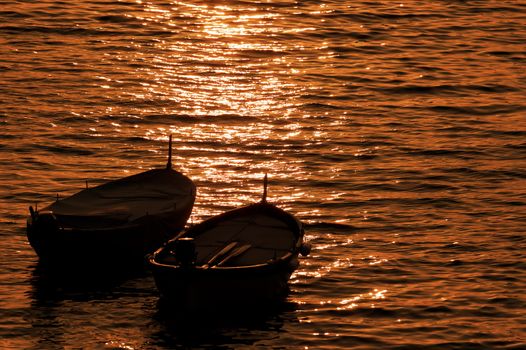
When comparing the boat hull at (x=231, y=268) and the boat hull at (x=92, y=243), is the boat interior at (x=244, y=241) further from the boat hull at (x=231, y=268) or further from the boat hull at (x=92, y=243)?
the boat hull at (x=92, y=243)

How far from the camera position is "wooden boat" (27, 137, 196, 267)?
37.9 metres

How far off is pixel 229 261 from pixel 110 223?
434 cm

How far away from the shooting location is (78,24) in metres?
68.4

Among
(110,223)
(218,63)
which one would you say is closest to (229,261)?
(110,223)

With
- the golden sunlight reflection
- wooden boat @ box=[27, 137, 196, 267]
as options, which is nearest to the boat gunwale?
wooden boat @ box=[27, 137, 196, 267]

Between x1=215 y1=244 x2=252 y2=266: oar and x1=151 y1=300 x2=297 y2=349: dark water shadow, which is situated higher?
x1=215 y1=244 x2=252 y2=266: oar

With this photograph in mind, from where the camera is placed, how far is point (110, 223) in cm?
3881

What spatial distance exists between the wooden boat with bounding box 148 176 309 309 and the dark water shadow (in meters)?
0.28

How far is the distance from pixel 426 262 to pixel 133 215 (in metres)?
8.55

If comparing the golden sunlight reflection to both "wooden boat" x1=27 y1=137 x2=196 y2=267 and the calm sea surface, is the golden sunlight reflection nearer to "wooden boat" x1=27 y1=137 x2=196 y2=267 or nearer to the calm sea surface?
the calm sea surface

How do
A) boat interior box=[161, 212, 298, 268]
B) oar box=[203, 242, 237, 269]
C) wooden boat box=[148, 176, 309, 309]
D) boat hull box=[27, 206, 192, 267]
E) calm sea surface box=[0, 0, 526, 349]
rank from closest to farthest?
wooden boat box=[148, 176, 309, 309] → oar box=[203, 242, 237, 269] → calm sea surface box=[0, 0, 526, 349] → boat interior box=[161, 212, 298, 268] → boat hull box=[27, 206, 192, 267]

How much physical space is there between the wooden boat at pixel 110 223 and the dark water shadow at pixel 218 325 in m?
2.56

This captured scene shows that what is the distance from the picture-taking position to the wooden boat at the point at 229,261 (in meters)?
35.1

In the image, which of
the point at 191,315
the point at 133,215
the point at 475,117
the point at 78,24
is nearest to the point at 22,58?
the point at 78,24
